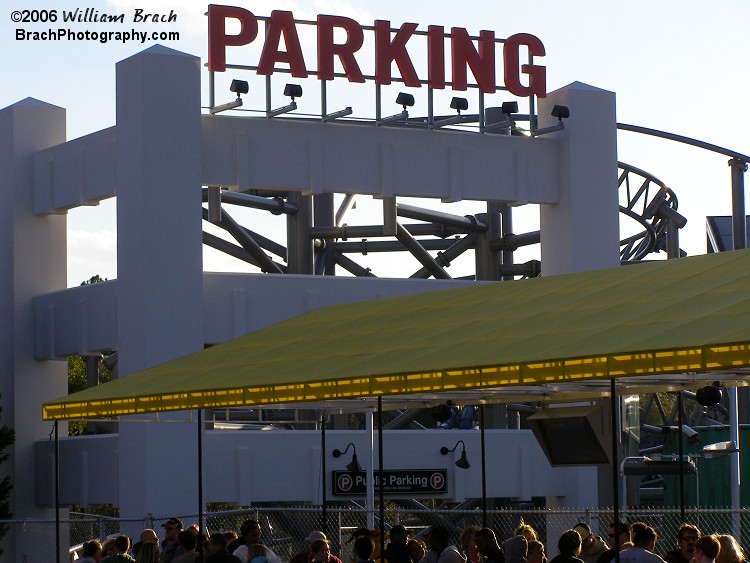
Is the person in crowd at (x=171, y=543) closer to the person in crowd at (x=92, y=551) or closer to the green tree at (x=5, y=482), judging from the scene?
the person in crowd at (x=92, y=551)

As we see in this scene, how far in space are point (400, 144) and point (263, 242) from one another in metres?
9.86

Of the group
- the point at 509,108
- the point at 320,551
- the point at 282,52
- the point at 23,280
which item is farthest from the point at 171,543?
the point at 23,280

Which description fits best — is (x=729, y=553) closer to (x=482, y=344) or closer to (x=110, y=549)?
(x=482, y=344)

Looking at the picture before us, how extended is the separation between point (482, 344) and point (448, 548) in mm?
2226

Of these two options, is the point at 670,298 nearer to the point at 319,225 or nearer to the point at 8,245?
the point at 8,245

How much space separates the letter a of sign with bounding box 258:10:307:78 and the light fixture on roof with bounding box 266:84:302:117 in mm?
323

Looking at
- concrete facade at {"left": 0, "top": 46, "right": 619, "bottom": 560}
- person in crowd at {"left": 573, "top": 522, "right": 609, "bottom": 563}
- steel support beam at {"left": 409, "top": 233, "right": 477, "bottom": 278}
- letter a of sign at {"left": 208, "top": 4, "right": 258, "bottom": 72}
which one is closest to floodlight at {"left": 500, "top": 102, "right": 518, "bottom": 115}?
concrete facade at {"left": 0, "top": 46, "right": 619, "bottom": 560}

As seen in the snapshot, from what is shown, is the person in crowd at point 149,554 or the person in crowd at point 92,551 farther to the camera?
the person in crowd at point 92,551

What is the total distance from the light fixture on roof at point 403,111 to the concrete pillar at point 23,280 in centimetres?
798

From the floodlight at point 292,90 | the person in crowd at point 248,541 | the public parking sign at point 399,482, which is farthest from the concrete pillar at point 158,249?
the person in crowd at point 248,541

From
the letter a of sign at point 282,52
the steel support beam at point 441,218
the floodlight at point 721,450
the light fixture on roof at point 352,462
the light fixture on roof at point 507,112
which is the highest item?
the letter a of sign at point 282,52

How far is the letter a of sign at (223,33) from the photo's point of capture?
31.8 metres

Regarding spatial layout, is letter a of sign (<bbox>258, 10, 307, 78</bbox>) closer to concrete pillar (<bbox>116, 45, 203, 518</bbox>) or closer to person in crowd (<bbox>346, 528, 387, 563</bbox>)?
concrete pillar (<bbox>116, 45, 203, 518</bbox>)

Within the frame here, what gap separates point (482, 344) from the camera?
48.5ft
